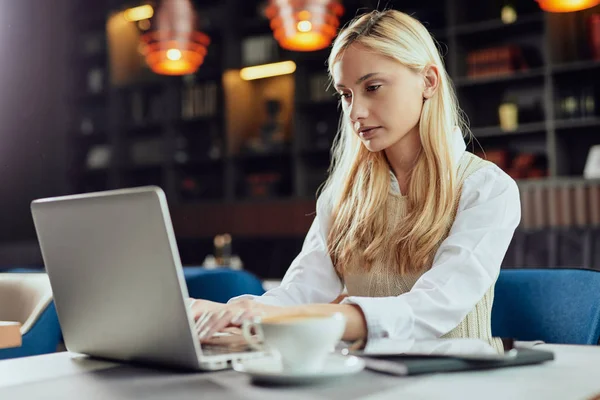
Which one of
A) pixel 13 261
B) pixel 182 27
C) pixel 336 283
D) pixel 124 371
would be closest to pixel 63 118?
A: pixel 13 261

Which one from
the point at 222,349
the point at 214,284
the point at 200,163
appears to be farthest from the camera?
the point at 200,163

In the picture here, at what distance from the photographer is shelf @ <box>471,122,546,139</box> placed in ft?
16.3

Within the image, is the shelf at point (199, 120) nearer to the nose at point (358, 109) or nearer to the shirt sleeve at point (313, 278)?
the shirt sleeve at point (313, 278)

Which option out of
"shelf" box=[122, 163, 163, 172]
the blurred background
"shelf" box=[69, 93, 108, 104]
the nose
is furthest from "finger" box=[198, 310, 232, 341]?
"shelf" box=[69, 93, 108, 104]

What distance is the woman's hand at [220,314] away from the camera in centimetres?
105

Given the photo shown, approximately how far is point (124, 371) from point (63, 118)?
21.7ft

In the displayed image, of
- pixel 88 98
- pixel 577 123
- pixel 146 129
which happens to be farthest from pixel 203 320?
pixel 88 98

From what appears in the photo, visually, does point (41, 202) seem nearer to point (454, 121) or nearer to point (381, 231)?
point (381, 231)

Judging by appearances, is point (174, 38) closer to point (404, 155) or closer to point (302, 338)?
point (404, 155)

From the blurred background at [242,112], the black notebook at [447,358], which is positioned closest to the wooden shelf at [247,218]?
the blurred background at [242,112]

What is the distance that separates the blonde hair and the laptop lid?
0.60 meters

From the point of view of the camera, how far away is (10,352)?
235 cm

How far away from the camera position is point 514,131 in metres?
5.05

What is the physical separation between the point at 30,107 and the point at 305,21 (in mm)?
4051
